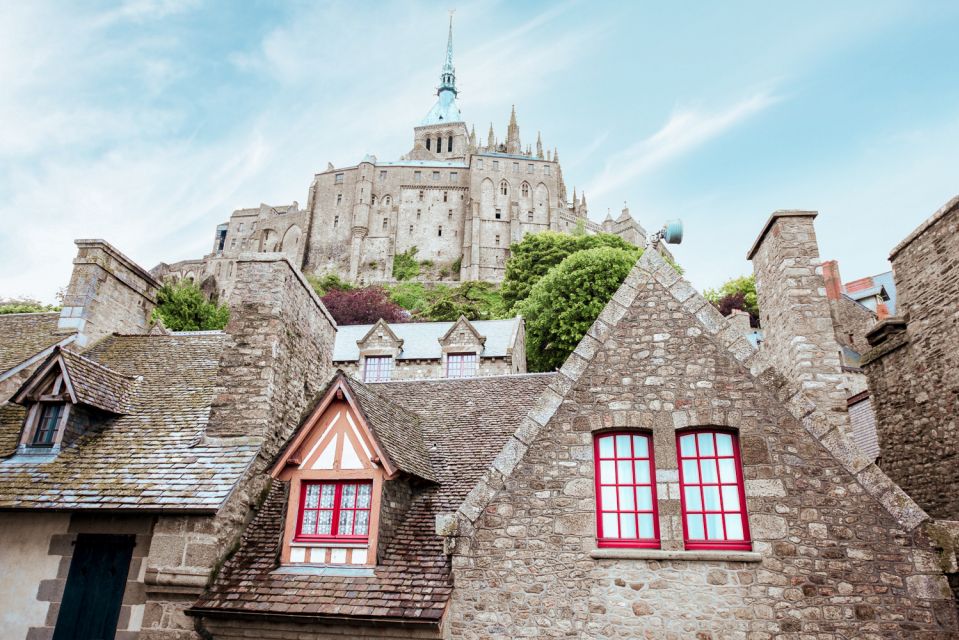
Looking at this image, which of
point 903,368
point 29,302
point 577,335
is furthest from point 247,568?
point 29,302

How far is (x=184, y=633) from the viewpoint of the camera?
293 inches

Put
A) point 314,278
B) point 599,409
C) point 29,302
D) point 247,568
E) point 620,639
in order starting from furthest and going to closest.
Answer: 1. point 314,278
2. point 29,302
3. point 247,568
4. point 599,409
5. point 620,639

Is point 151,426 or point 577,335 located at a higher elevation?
point 577,335

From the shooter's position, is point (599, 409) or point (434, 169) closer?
point (599, 409)

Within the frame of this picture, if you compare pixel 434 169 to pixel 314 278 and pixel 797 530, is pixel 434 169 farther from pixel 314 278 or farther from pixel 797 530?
pixel 797 530

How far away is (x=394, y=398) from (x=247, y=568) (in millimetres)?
5043

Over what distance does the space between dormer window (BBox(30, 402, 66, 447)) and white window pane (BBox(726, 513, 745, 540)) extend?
9737 millimetres

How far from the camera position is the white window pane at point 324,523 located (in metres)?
7.91

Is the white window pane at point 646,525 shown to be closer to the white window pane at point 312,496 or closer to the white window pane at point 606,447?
the white window pane at point 606,447

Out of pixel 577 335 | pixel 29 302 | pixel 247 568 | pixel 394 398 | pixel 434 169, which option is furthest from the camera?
pixel 434 169

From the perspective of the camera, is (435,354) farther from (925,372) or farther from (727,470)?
(727,470)

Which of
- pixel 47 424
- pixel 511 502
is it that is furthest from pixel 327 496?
pixel 47 424

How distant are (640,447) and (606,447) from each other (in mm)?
403

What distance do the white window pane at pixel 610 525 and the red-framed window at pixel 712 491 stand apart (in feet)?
2.46
